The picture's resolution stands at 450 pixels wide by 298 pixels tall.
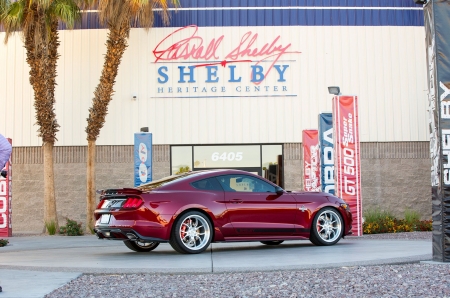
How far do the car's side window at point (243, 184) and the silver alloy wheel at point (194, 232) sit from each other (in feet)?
2.50

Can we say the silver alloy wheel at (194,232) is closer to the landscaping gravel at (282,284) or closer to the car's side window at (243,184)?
the car's side window at (243,184)

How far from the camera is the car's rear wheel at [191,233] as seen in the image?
35.0 ft

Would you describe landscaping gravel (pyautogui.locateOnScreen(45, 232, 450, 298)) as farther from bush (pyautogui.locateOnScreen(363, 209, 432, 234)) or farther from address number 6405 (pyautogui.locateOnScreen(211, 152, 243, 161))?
address number 6405 (pyautogui.locateOnScreen(211, 152, 243, 161))

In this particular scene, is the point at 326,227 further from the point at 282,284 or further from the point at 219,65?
the point at 219,65

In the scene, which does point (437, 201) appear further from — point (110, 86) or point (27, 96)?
point (27, 96)

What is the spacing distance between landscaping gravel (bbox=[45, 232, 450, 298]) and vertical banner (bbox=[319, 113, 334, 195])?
9.22 m

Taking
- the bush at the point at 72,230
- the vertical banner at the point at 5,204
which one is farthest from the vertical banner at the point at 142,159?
the vertical banner at the point at 5,204

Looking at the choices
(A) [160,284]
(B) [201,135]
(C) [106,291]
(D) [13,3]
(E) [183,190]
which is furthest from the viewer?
(B) [201,135]

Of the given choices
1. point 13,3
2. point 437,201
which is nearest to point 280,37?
point 13,3

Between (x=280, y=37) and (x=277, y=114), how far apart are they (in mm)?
2668

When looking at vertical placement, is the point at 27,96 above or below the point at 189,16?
below

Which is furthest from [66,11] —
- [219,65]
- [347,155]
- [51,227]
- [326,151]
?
[347,155]

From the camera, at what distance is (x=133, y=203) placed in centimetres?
1059

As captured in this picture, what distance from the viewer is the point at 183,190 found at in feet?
35.9
